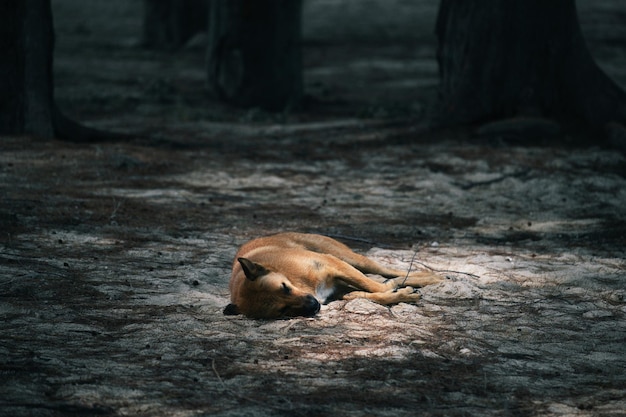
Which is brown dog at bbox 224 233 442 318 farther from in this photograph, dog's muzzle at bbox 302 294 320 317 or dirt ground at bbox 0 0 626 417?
dirt ground at bbox 0 0 626 417

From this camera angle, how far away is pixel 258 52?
16922mm

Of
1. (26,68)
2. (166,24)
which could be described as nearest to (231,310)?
(26,68)

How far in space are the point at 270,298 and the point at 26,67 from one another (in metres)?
7.02

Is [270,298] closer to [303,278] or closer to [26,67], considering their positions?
[303,278]

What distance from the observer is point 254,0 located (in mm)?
16656

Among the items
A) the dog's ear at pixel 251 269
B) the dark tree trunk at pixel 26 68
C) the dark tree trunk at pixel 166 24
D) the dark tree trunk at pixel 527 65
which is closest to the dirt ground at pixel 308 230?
the dog's ear at pixel 251 269

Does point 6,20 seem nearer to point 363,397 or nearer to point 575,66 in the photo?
point 575,66

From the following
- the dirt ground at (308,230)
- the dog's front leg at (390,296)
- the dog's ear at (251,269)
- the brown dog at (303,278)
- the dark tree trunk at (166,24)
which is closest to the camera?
the dirt ground at (308,230)

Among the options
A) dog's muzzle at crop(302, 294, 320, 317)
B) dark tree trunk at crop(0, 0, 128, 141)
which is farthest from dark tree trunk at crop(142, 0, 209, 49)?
dog's muzzle at crop(302, 294, 320, 317)

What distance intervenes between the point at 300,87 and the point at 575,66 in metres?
5.67

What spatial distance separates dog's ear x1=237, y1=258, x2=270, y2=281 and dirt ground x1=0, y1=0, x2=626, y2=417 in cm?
29

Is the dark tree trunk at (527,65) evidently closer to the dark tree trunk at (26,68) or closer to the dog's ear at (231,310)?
the dark tree trunk at (26,68)

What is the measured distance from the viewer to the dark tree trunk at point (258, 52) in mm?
16750

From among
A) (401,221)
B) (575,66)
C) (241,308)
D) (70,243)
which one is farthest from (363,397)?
(575,66)
